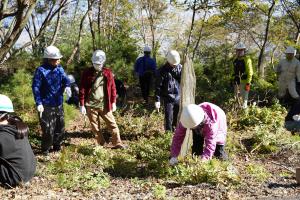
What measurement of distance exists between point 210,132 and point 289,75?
512cm

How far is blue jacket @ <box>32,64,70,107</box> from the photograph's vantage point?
236 inches

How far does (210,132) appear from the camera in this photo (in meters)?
4.73

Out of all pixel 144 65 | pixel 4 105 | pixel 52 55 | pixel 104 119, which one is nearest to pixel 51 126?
pixel 104 119

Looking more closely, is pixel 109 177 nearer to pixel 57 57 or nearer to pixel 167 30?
pixel 57 57

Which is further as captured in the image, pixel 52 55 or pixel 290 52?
pixel 290 52

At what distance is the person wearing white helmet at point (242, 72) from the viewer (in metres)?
8.62

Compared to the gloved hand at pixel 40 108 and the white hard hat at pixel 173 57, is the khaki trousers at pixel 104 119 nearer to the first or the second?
the gloved hand at pixel 40 108

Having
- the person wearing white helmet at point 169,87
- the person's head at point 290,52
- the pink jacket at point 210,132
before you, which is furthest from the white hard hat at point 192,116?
the person's head at point 290,52

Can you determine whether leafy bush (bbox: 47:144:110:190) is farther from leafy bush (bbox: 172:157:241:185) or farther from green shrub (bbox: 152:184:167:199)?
leafy bush (bbox: 172:157:241:185)

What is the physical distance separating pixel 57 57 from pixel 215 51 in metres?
8.92

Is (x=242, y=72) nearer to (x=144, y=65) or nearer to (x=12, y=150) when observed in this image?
(x=144, y=65)

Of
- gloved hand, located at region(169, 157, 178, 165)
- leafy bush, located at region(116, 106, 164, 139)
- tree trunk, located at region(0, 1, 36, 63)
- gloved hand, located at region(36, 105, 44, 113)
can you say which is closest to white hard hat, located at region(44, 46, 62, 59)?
tree trunk, located at region(0, 1, 36, 63)

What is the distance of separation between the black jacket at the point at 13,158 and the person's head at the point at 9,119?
0.05 m

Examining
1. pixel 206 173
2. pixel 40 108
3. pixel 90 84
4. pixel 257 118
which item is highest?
pixel 90 84
